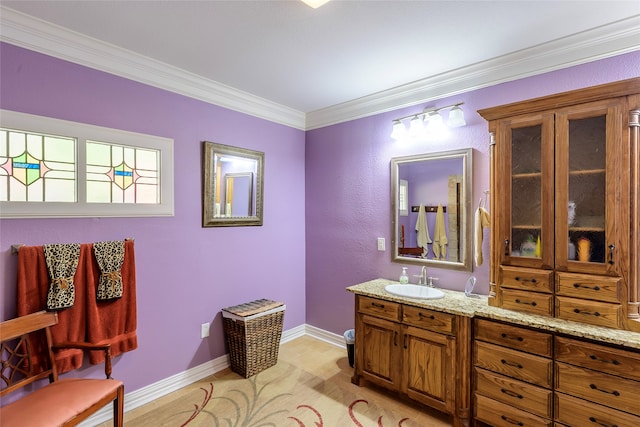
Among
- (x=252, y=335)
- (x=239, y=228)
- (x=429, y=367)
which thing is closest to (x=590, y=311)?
(x=429, y=367)

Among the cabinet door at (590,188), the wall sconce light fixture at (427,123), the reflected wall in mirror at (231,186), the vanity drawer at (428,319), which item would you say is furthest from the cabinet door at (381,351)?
the wall sconce light fixture at (427,123)

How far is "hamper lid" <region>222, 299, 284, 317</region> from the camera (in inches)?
106

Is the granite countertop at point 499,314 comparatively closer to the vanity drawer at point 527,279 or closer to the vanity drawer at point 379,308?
the vanity drawer at point 379,308

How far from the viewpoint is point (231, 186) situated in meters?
2.92

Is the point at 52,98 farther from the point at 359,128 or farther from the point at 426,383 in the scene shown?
the point at 426,383

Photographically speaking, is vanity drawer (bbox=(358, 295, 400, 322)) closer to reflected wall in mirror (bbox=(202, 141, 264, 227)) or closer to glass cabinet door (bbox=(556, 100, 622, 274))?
glass cabinet door (bbox=(556, 100, 622, 274))

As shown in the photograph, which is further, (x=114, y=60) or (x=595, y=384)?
(x=114, y=60)

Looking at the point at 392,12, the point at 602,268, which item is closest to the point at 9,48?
the point at 392,12

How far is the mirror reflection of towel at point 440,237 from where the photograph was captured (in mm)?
2616

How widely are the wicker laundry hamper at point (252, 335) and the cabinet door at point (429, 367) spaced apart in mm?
1209

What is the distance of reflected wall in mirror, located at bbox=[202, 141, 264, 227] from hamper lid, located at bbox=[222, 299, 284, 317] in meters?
0.77

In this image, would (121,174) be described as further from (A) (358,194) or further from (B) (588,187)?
(B) (588,187)

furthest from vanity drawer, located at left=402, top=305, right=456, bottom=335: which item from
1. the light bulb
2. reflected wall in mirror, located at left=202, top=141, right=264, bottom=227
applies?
reflected wall in mirror, located at left=202, top=141, right=264, bottom=227

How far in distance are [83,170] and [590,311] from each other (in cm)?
325
